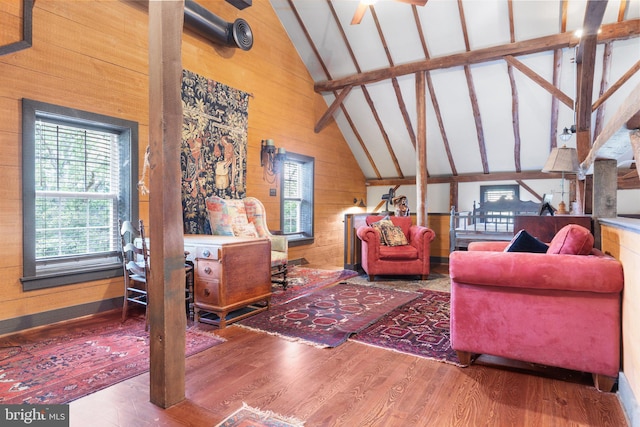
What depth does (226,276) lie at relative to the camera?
305 cm

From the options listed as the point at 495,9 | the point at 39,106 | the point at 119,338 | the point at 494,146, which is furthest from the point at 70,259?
the point at 494,146

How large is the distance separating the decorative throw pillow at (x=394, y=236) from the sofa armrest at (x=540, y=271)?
286 cm

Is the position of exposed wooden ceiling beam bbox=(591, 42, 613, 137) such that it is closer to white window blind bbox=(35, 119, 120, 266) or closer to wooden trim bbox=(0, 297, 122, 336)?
white window blind bbox=(35, 119, 120, 266)

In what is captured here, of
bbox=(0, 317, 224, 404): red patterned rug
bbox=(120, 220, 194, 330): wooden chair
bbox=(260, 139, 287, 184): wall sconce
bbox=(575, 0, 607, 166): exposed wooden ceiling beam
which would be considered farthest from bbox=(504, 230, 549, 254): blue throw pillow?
bbox=(260, 139, 287, 184): wall sconce

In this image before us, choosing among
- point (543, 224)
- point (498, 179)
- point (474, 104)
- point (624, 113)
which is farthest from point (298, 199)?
point (624, 113)

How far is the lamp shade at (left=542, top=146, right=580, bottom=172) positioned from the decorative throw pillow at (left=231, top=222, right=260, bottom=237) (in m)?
3.39

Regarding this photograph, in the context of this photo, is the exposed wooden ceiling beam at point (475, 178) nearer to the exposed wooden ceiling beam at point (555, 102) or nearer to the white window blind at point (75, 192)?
the exposed wooden ceiling beam at point (555, 102)

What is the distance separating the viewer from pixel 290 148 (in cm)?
615

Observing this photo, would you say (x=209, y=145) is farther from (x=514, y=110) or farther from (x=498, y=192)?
(x=498, y=192)

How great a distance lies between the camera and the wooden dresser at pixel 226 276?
303cm

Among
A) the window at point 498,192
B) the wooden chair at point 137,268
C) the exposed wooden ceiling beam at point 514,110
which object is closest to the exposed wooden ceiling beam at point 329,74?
the window at point 498,192

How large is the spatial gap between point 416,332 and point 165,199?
7.21 ft

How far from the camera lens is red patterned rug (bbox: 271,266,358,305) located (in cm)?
406

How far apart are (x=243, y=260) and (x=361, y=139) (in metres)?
5.29
